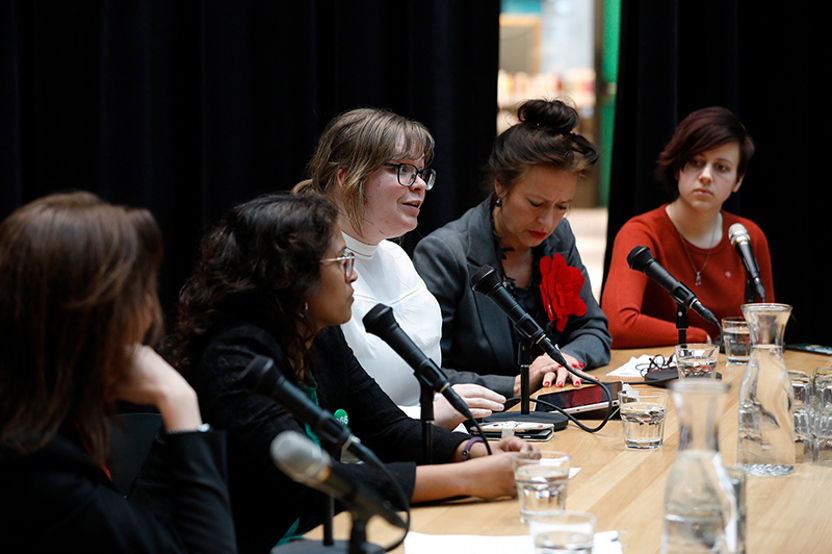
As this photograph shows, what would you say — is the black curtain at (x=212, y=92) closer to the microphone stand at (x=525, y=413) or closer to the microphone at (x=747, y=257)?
the microphone at (x=747, y=257)

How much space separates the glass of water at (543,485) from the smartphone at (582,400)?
0.67 m

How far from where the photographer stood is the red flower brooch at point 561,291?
2.58 metres

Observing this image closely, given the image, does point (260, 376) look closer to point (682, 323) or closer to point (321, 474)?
point (321, 474)

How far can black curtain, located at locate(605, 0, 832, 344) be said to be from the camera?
12.2ft

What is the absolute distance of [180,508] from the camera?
1.17m

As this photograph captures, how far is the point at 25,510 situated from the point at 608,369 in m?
1.83

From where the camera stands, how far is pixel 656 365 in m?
2.48

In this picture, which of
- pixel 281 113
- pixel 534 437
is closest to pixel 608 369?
pixel 534 437

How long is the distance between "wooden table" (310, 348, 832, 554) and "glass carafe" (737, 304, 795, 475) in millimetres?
35

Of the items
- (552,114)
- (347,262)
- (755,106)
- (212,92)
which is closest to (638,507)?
(347,262)

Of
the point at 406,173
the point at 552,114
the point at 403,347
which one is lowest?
the point at 403,347

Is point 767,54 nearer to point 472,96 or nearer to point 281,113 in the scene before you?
point 472,96

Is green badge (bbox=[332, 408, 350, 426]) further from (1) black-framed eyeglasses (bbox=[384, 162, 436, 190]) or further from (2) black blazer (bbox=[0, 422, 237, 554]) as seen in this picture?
(1) black-framed eyeglasses (bbox=[384, 162, 436, 190])

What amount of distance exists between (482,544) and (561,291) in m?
1.45
